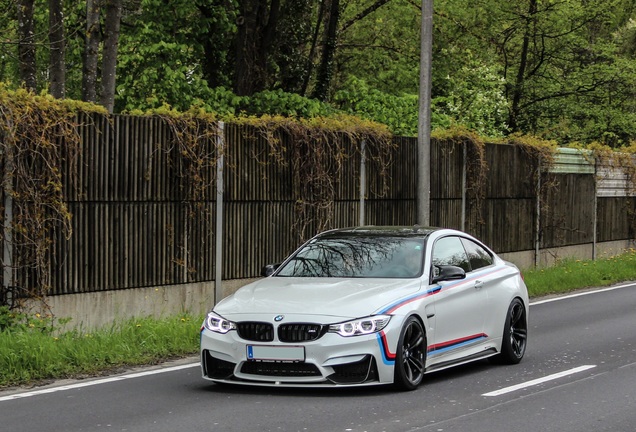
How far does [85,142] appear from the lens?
1409cm

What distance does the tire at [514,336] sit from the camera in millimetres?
12130

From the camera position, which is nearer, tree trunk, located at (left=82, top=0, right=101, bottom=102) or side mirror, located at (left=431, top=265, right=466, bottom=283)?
side mirror, located at (left=431, top=265, right=466, bottom=283)

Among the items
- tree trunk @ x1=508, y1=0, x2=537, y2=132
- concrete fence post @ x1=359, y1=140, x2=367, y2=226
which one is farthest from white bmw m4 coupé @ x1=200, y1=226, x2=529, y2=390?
tree trunk @ x1=508, y1=0, x2=537, y2=132

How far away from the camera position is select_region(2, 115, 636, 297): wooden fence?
46.2 feet

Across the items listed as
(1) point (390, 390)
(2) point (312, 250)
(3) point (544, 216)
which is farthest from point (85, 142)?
(3) point (544, 216)

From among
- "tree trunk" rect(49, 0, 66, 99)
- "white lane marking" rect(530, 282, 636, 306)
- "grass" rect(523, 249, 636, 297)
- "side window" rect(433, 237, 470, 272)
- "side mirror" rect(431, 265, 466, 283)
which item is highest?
"tree trunk" rect(49, 0, 66, 99)

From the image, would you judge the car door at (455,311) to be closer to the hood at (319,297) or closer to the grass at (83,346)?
the hood at (319,297)

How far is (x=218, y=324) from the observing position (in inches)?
397

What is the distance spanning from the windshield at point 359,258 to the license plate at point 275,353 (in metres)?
1.57

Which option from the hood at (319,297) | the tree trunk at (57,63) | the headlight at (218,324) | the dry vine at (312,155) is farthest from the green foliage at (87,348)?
the tree trunk at (57,63)

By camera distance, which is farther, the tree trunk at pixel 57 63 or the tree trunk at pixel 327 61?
the tree trunk at pixel 327 61

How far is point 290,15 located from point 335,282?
68.5 ft

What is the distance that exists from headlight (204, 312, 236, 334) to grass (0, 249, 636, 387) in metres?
1.76

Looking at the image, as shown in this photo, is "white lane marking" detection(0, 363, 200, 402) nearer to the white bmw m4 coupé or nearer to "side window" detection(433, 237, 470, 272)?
the white bmw m4 coupé
